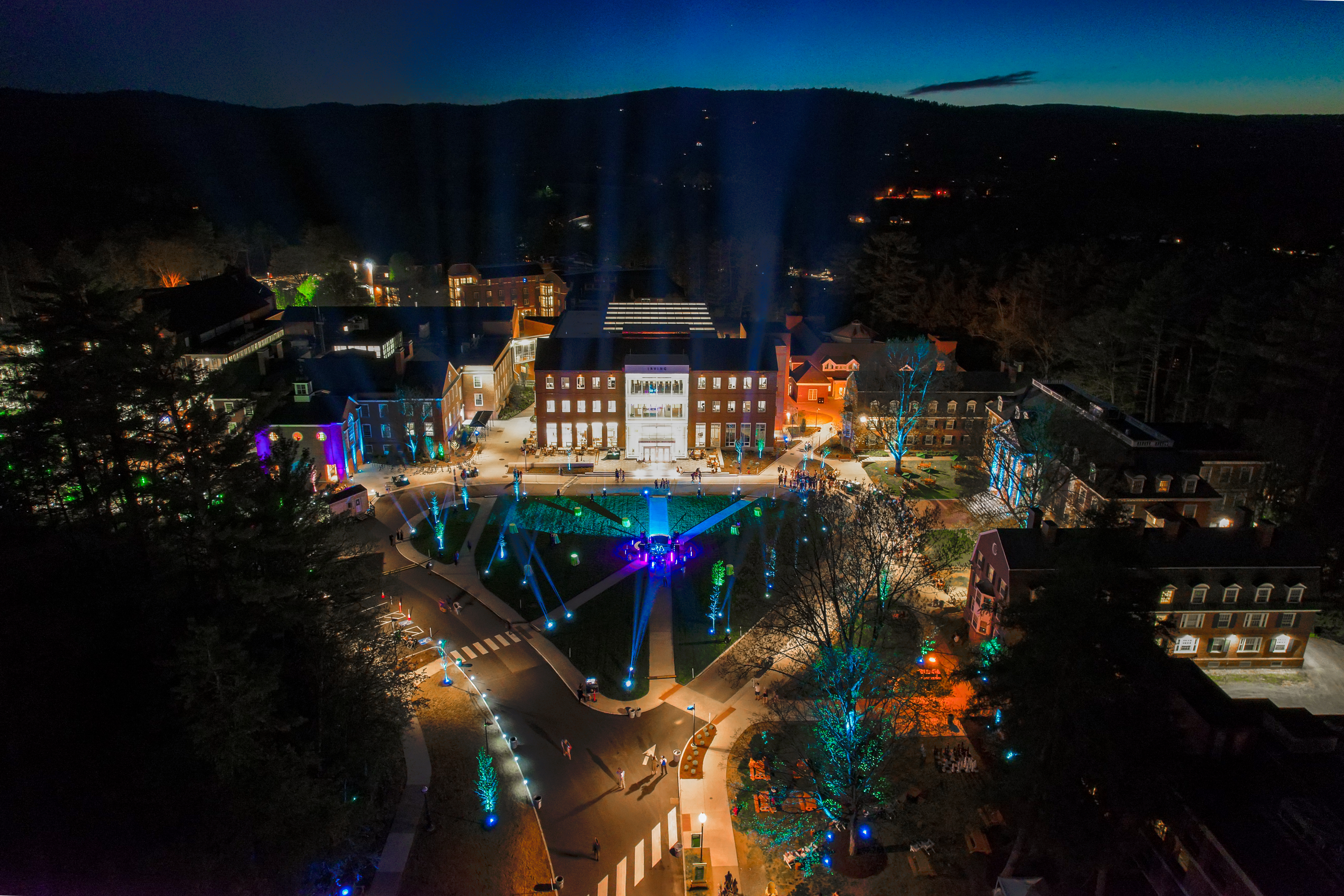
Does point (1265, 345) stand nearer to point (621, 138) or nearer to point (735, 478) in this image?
point (735, 478)

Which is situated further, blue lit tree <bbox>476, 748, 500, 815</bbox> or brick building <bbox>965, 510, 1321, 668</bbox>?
brick building <bbox>965, 510, 1321, 668</bbox>

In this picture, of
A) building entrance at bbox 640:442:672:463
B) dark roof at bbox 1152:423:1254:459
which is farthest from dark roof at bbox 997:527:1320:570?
building entrance at bbox 640:442:672:463

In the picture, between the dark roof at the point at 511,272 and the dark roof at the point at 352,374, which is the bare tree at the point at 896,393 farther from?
the dark roof at the point at 511,272

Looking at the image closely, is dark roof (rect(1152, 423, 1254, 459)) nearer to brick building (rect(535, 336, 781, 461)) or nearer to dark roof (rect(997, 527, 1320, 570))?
dark roof (rect(997, 527, 1320, 570))

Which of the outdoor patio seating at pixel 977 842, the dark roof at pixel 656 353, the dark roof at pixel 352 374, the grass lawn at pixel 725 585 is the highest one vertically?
the dark roof at pixel 656 353

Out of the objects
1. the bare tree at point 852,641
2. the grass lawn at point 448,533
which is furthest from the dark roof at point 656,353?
the bare tree at point 852,641

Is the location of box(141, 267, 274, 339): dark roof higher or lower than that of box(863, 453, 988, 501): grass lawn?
higher
